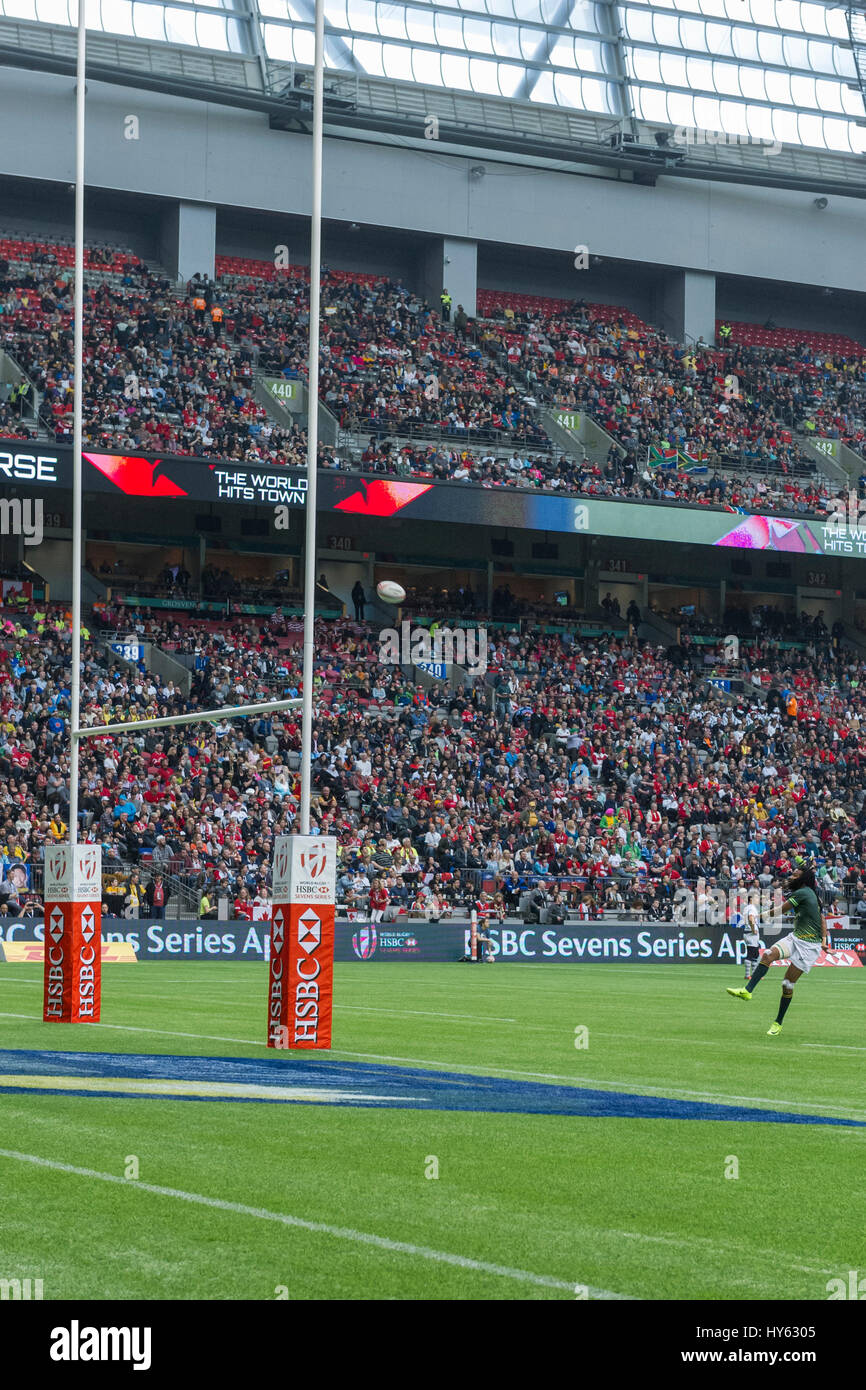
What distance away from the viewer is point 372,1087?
12977 mm

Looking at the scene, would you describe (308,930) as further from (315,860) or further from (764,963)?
(764,963)

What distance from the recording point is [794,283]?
201ft

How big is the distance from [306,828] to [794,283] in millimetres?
49836

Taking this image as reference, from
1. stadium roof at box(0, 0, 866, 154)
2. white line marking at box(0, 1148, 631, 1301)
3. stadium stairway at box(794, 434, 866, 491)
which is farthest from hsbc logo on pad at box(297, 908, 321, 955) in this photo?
stadium stairway at box(794, 434, 866, 491)

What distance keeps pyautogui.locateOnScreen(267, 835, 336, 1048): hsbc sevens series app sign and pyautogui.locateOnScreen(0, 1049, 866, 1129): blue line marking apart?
0.55 metres

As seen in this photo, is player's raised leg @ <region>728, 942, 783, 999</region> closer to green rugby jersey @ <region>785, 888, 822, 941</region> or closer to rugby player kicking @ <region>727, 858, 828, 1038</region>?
rugby player kicking @ <region>727, 858, 828, 1038</region>

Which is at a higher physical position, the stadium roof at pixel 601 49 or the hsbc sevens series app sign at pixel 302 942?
the stadium roof at pixel 601 49

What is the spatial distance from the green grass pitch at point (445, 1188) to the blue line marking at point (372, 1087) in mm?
245

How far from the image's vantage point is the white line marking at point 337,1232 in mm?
6684

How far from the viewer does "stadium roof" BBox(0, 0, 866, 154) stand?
52.2 meters

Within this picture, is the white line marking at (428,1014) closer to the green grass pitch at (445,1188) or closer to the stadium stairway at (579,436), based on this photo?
the green grass pitch at (445,1188)

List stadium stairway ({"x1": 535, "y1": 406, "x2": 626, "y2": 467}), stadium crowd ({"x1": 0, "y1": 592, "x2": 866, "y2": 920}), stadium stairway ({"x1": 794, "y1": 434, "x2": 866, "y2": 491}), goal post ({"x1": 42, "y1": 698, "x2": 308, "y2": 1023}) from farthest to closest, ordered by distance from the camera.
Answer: stadium stairway ({"x1": 794, "y1": 434, "x2": 866, "y2": 491})
stadium stairway ({"x1": 535, "y1": 406, "x2": 626, "y2": 467})
stadium crowd ({"x1": 0, "y1": 592, "x2": 866, "y2": 920})
goal post ({"x1": 42, "y1": 698, "x2": 308, "y2": 1023})

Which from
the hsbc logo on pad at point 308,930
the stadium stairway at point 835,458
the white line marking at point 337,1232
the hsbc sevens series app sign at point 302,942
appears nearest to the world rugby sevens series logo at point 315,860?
the hsbc sevens series app sign at point 302,942

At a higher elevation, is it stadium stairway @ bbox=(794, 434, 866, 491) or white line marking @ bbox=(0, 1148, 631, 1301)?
stadium stairway @ bbox=(794, 434, 866, 491)
